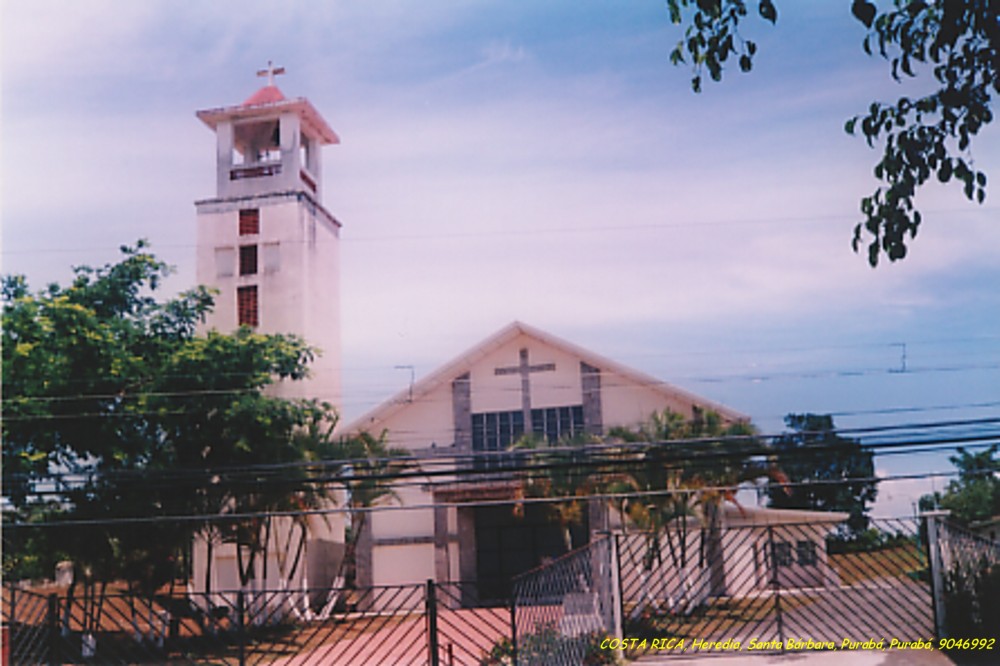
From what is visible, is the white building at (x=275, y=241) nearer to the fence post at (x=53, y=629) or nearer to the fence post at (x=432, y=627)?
the fence post at (x=53, y=629)

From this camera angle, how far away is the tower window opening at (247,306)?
29.3 metres

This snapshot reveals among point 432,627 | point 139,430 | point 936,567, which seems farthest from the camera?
point 139,430

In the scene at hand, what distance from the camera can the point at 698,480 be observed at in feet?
70.2

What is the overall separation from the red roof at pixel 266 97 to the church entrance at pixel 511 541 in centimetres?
1314

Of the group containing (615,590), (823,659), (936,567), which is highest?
(936,567)

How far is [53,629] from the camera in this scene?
10938 mm

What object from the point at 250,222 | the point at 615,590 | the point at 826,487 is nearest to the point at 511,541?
the point at 250,222

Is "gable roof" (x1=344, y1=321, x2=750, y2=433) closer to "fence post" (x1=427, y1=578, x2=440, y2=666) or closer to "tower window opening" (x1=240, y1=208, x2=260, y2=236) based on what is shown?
"tower window opening" (x1=240, y1=208, x2=260, y2=236)

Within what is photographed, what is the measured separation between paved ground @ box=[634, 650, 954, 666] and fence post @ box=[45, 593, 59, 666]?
20.7 feet

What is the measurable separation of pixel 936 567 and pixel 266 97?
78.8 feet

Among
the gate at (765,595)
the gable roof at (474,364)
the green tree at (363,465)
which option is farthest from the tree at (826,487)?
the green tree at (363,465)

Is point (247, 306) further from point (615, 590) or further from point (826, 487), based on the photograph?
point (826, 487)

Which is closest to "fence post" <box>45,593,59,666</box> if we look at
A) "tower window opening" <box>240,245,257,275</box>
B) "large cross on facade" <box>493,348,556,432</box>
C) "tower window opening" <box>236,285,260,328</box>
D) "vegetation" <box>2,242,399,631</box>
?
"vegetation" <box>2,242,399,631</box>

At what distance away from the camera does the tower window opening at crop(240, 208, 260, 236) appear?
30.0 m
